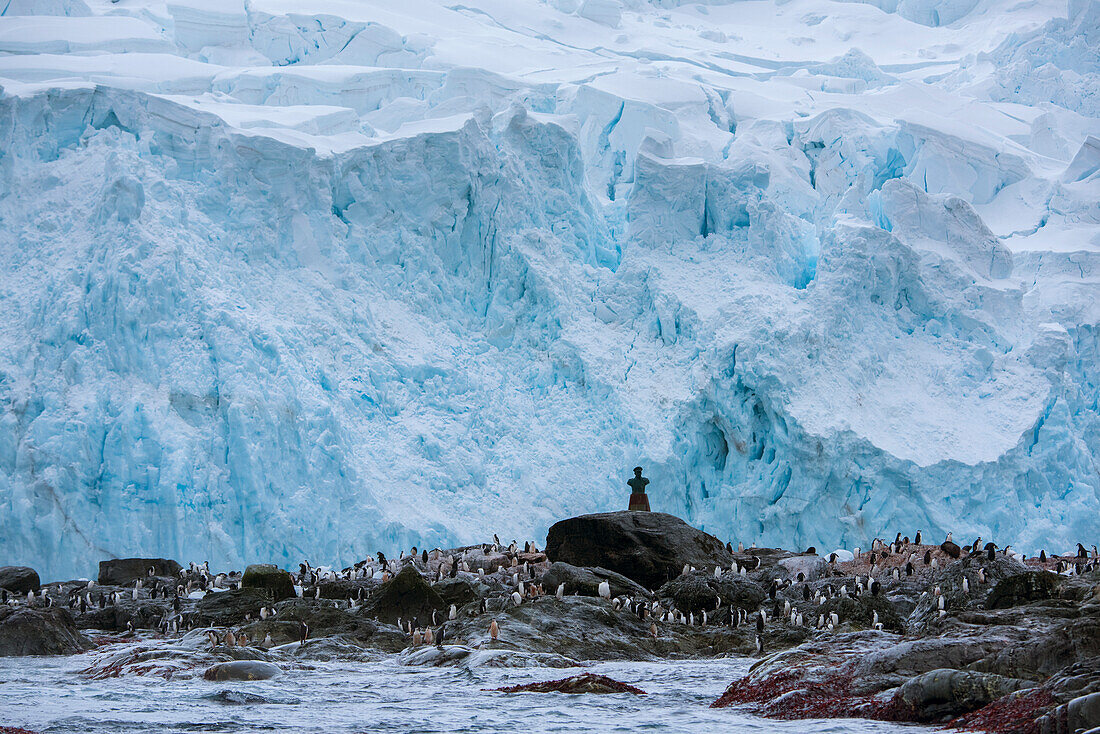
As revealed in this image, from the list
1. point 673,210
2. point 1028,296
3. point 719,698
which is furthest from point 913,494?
point 719,698

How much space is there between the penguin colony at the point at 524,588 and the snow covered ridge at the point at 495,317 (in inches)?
93.8

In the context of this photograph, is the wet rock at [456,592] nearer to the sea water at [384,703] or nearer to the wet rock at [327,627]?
the wet rock at [327,627]

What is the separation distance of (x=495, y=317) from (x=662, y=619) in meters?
11.3

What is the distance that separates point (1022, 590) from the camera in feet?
33.9

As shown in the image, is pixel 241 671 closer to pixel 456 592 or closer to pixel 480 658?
pixel 480 658

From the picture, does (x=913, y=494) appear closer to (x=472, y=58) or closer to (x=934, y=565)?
(x=934, y=565)

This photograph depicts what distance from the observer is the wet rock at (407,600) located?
12.6 meters

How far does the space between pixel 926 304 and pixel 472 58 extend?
14.0 metres

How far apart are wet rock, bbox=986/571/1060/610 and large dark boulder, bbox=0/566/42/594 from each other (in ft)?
42.1

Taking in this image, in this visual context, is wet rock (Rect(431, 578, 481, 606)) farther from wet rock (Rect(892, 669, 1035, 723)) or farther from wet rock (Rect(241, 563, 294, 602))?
wet rock (Rect(892, 669, 1035, 723))

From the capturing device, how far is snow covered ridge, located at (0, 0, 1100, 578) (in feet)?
61.8

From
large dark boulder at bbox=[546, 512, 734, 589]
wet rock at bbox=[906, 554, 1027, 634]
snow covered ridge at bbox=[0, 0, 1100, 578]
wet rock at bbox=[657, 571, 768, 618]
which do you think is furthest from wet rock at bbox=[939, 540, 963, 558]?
snow covered ridge at bbox=[0, 0, 1100, 578]

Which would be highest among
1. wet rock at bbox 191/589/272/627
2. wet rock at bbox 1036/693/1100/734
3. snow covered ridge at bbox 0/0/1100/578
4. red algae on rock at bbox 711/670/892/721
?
snow covered ridge at bbox 0/0/1100/578

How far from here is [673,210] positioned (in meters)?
24.1
